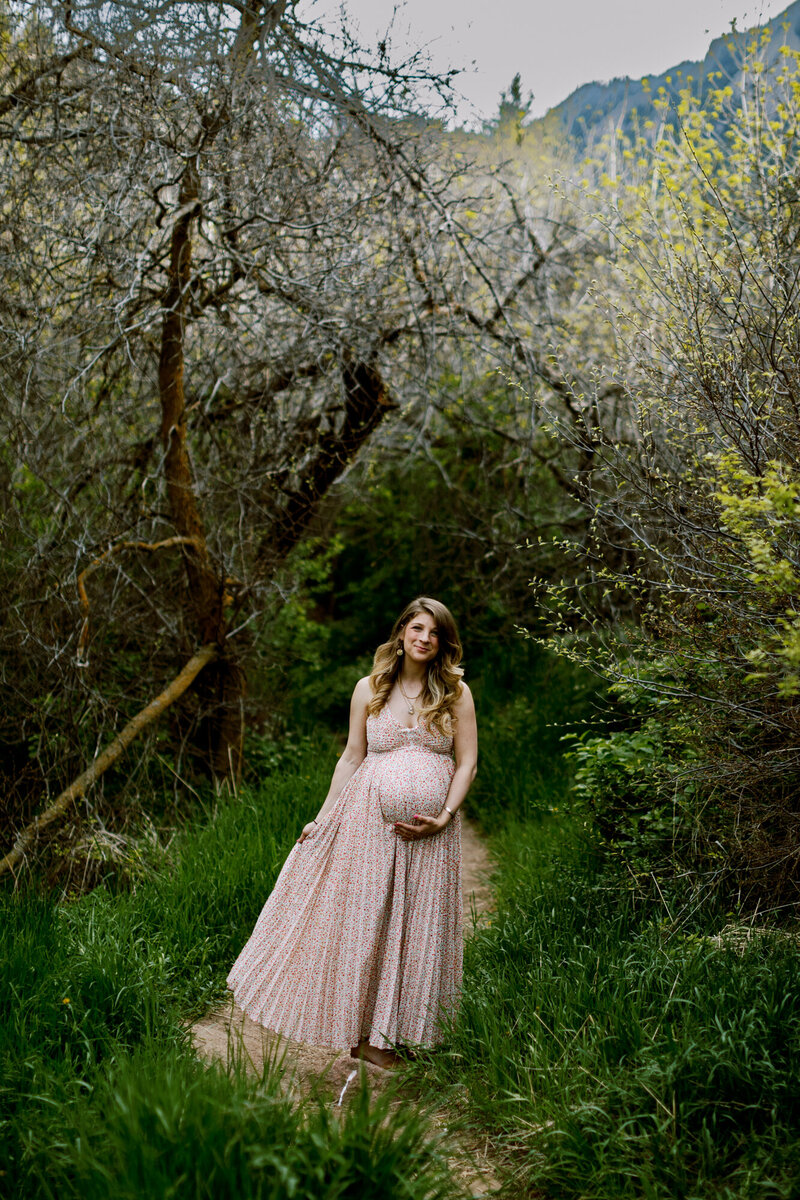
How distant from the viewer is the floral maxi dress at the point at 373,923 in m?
3.54

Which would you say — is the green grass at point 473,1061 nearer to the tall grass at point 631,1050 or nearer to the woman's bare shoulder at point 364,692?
the tall grass at point 631,1050

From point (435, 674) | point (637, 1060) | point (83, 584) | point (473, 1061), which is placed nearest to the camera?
point (637, 1060)

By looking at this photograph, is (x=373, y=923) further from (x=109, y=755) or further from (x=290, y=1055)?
(x=109, y=755)

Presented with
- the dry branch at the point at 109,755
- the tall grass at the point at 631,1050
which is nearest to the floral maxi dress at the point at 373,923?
the tall grass at the point at 631,1050

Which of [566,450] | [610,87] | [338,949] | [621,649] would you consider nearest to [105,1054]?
[338,949]

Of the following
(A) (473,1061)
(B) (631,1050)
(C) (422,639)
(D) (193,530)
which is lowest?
(A) (473,1061)

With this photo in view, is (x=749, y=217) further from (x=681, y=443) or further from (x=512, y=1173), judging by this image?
(x=512, y=1173)

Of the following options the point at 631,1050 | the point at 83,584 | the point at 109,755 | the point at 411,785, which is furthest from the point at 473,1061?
the point at 83,584

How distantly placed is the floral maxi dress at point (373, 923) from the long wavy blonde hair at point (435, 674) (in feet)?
0.27

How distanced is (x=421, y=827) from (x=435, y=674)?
635mm

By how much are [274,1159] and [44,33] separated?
5.40 metres

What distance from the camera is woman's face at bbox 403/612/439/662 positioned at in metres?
3.81

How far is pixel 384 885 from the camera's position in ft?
11.7

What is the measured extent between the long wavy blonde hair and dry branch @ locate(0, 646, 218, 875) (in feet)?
7.09
